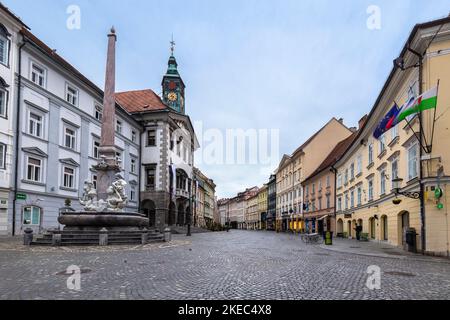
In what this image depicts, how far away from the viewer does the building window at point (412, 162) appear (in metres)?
18.1

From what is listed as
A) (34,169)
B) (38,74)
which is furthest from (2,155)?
(38,74)

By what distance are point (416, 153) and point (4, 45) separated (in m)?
24.0

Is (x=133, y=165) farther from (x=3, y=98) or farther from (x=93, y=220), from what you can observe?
(x=93, y=220)

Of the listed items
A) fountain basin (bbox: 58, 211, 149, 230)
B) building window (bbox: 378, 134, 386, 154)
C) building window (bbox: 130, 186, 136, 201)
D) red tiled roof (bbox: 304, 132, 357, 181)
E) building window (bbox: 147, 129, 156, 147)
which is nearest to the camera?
fountain basin (bbox: 58, 211, 149, 230)

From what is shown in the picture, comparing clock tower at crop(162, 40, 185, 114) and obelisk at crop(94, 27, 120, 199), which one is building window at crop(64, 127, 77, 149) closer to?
obelisk at crop(94, 27, 120, 199)

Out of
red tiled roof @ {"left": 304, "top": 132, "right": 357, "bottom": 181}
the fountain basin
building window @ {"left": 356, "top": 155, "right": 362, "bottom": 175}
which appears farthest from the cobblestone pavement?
red tiled roof @ {"left": 304, "top": 132, "right": 357, "bottom": 181}

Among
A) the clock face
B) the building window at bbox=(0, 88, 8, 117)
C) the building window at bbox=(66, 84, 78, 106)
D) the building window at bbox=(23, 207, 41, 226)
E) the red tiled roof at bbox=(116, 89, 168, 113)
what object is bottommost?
the building window at bbox=(23, 207, 41, 226)

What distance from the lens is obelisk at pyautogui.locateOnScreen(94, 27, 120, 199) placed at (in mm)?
21469

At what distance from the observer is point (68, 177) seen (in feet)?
102

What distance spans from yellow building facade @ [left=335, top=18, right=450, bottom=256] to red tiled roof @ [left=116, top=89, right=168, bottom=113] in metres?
28.8

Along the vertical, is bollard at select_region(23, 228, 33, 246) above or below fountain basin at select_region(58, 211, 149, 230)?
below

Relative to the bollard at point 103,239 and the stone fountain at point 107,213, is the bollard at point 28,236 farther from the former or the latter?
the bollard at point 103,239

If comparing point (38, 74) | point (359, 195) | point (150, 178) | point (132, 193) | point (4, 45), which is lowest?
point (359, 195)
